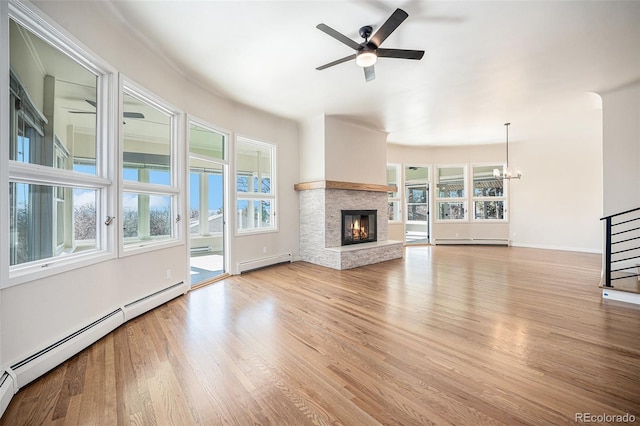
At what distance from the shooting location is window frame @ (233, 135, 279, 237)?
192 inches

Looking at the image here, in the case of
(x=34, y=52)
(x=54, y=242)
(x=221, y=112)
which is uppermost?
(x=221, y=112)

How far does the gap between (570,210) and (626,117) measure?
162 inches

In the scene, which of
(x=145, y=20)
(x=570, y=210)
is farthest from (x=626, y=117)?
(x=145, y=20)

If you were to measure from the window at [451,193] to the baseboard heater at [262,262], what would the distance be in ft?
18.1

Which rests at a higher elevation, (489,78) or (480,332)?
(489,78)

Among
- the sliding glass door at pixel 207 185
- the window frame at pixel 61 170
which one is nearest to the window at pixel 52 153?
the window frame at pixel 61 170

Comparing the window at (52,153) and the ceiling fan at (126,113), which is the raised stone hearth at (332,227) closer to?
the ceiling fan at (126,113)

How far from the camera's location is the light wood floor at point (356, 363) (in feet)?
5.09

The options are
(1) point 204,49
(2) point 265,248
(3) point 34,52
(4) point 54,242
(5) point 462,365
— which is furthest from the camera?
(2) point 265,248

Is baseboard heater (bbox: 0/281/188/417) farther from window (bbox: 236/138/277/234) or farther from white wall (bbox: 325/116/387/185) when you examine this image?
white wall (bbox: 325/116/387/185)

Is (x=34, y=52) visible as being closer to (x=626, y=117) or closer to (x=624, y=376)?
(x=624, y=376)

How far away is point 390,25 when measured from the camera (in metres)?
2.36

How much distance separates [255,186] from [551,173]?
812cm

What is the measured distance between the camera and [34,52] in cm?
213
